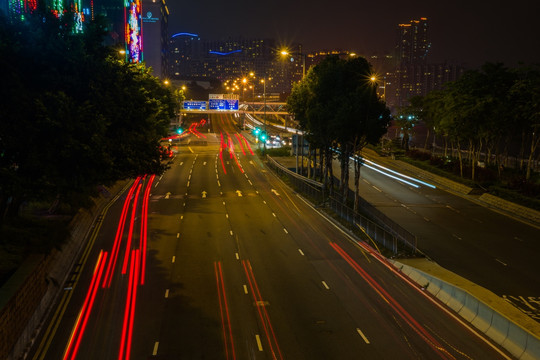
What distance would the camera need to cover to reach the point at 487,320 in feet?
54.1

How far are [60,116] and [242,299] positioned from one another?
9518 millimetres

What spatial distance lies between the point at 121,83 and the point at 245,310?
11105 millimetres

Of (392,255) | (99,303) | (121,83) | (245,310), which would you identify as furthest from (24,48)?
(392,255)

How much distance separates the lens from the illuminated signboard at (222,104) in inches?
3386

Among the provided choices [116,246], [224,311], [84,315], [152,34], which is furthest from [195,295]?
[152,34]

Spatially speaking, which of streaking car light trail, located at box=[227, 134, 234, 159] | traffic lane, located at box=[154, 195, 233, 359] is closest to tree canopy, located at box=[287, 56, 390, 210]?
traffic lane, located at box=[154, 195, 233, 359]

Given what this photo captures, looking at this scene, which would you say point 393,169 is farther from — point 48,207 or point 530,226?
point 48,207

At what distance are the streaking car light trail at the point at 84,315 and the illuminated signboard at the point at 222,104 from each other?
64.7m

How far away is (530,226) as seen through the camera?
110 ft

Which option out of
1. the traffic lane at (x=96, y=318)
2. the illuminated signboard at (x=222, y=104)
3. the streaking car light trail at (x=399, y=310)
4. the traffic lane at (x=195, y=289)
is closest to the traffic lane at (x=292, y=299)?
the traffic lane at (x=195, y=289)

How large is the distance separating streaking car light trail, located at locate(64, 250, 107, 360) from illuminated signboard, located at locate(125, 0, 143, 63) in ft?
217

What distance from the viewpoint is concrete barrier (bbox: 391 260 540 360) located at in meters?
14.5

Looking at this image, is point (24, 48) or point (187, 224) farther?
point (187, 224)

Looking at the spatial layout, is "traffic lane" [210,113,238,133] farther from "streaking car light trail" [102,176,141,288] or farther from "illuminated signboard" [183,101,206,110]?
"streaking car light trail" [102,176,141,288]
